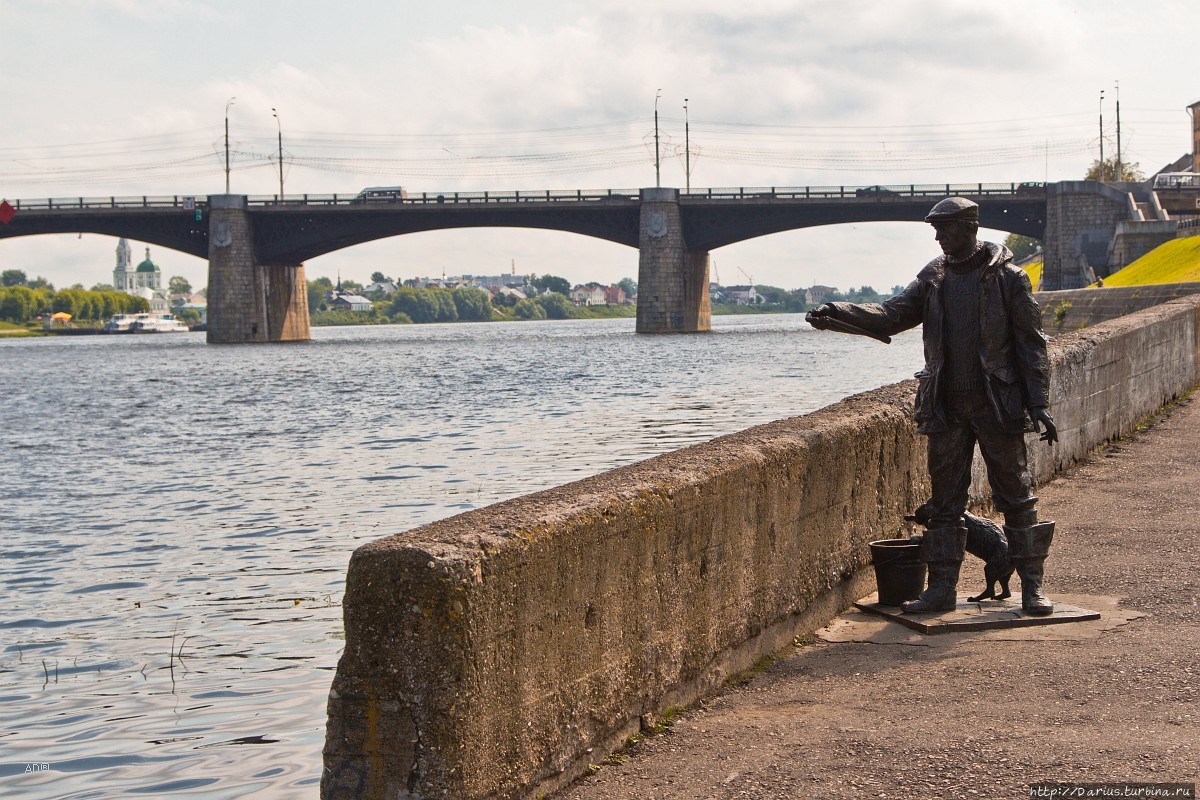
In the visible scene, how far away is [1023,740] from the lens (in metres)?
5.05

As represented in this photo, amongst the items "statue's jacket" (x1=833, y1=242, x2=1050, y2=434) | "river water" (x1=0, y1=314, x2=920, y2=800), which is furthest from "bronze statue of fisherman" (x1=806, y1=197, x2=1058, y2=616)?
"river water" (x1=0, y1=314, x2=920, y2=800)

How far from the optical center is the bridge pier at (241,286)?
95625 millimetres

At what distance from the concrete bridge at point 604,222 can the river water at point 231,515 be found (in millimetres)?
36337

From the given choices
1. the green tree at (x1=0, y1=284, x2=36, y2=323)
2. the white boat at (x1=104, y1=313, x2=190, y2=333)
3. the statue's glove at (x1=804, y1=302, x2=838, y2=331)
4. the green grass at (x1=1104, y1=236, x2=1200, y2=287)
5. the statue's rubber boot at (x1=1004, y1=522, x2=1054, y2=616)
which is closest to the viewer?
the statue's rubber boot at (x1=1004, y1=522, x2=1054, y2=616)

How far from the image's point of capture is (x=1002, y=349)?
6.78 metres

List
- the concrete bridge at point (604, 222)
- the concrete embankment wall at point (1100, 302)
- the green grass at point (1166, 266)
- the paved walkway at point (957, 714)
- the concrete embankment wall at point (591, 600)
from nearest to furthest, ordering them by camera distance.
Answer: the concrete embankment wall at point (591, 600)
the paved walkway at point (957, 714)
the concrete embankment wall at point (1100, 302)
the green grass at point (1166, 266)
the concrete bridge at point (604, 222)

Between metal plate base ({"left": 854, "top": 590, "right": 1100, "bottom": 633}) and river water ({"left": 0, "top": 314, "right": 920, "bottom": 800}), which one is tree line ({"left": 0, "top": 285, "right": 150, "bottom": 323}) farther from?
metal plate base ({"left": 854, "top": 590, "right": 1100, "bottom": 633})

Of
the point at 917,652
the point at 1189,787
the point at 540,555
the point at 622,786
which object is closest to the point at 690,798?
the point at 622,786

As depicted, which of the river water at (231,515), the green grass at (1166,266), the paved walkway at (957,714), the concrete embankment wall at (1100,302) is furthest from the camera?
the green grass at (1166,266)

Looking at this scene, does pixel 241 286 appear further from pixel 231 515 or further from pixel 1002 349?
pixel 1002 349

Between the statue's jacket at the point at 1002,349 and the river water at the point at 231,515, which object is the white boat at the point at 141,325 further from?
the statue's jacket at the point at 1002,349

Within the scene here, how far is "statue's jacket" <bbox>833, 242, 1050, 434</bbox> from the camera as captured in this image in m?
6.70

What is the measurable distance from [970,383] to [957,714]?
1.92 meters

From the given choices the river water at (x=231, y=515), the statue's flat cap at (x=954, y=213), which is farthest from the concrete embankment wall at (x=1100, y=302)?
the statue's flat cap at (x=954, y=213)
